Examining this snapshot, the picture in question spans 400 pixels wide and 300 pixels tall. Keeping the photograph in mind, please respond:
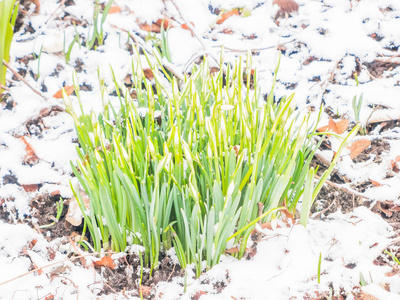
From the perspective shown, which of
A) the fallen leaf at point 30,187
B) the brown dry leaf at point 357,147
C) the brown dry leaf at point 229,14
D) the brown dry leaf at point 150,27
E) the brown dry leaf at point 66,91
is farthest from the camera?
the brown dry leaf at point 229,14

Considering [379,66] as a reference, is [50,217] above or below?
below

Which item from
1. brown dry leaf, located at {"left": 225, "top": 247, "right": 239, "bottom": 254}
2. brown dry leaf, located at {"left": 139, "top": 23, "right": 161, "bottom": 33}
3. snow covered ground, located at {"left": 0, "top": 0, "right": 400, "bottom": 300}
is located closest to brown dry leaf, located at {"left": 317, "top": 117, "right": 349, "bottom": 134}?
snow covered ground, located at {"left": 0, "top": 0, "right": 400, "bottom": 300}

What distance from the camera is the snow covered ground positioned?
1386 millimetres

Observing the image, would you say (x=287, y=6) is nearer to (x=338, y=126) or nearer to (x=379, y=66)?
(x=379, y=66)

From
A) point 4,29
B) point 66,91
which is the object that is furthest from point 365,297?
point 4,29

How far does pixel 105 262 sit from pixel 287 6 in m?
2.15

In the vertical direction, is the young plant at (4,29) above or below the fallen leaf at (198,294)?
above

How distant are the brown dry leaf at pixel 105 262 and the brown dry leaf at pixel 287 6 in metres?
2.08

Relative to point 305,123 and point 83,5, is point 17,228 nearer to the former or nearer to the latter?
point 305,123

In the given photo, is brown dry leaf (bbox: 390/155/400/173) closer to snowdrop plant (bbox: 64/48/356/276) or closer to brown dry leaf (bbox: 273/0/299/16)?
snowdrop plant (bbox: 64/48/356/276)

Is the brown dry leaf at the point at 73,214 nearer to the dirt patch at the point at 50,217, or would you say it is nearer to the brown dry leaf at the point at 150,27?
the dirt patch at the point at 50,217

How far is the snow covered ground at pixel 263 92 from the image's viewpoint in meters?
1.39

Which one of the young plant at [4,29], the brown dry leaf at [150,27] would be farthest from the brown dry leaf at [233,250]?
the brown dry leaf at [150,27]

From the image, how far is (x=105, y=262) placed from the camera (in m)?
1.47
